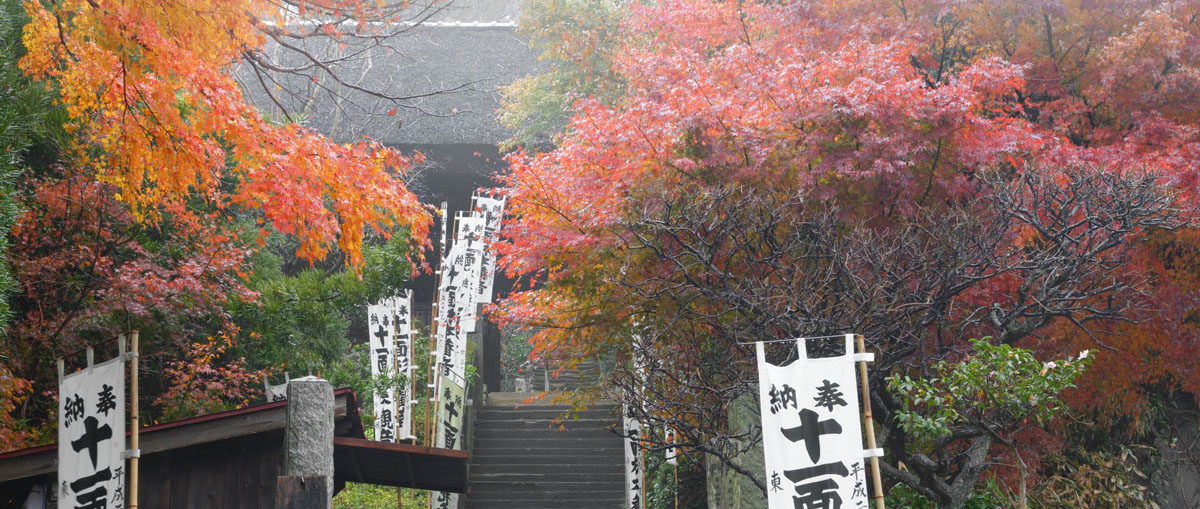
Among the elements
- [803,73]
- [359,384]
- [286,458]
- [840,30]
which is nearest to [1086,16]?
[840,30]

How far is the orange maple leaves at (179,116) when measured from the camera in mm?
6172

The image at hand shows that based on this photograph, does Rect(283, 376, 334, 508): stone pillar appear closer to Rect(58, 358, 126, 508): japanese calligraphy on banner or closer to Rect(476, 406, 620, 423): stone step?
Rect(58, 358, 126, 508): japanese calligraphy on banner

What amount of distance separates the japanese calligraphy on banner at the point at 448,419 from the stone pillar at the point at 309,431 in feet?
19.2

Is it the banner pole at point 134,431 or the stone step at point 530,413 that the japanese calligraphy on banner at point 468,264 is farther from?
the banner pole at point 134,431

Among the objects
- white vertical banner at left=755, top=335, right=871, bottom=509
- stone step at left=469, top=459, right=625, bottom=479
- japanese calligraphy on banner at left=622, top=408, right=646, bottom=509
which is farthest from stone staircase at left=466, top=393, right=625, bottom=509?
white vertical banner at left=755, top=335, right=871, bottom=509

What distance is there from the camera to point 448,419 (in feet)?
37.4

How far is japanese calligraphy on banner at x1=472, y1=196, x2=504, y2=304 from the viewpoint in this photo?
1257cm

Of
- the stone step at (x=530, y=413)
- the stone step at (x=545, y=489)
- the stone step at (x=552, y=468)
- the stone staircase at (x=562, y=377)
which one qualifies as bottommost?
the stone step at (x=545, y=489)

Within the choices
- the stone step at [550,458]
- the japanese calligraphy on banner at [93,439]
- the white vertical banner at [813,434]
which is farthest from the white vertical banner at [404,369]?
the white vertical banner at [813,434]

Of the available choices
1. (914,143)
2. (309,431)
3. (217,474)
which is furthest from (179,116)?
(914,143)

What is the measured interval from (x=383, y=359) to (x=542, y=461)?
3.79 meters

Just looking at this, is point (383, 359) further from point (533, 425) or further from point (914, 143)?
point (914, 143)

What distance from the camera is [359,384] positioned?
1145cm

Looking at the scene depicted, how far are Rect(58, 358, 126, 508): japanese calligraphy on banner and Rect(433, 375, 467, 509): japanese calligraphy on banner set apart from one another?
6.28 metres
